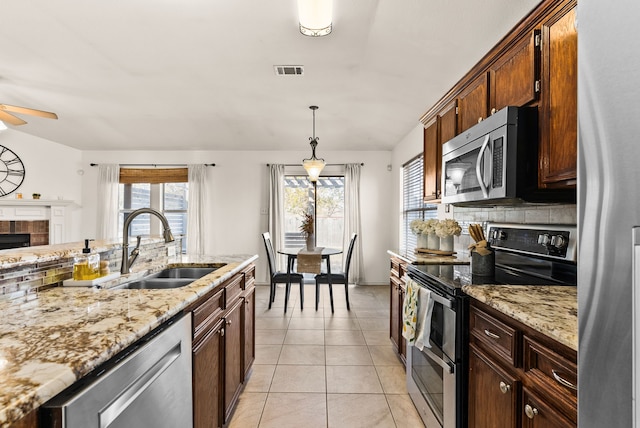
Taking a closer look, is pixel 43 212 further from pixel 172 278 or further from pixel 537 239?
pixel 537 239

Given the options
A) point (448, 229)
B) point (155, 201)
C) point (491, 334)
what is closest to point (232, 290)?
point (491, 334)

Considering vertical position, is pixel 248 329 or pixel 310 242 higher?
pixel 310 242

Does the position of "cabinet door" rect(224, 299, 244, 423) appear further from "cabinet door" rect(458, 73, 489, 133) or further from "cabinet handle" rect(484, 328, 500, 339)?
"cabinet door" rect(458, 73, 489, 133)

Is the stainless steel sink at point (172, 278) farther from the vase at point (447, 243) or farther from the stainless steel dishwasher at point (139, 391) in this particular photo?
the vase at point (447, 243)

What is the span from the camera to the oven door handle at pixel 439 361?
162cm

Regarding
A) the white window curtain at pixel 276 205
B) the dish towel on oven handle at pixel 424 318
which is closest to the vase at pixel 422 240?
the dish towel on oven handle at pixel 424 318

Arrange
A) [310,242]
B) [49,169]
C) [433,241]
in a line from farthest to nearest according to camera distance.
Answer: [49,169], [310,242], [433,241]

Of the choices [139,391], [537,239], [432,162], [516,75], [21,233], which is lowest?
[139,391]

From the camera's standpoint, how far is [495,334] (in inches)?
53.1

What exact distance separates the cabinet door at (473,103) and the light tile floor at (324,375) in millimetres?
1896

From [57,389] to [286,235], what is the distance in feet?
17.9

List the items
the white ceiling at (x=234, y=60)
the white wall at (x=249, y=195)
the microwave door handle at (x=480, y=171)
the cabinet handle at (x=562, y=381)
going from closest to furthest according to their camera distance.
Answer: the cabinet handle at (x=562, y=381) < the microwave door handle at (x=480, y=171) < the white ceiling at (x=234, y=60) < the white wall at (x=249, y=195)

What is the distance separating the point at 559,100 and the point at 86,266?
87.1 inches

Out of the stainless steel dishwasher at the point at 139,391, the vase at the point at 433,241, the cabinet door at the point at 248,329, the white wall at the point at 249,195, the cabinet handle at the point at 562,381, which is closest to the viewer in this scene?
the stainless steel dishwasher at the point at 139,391
